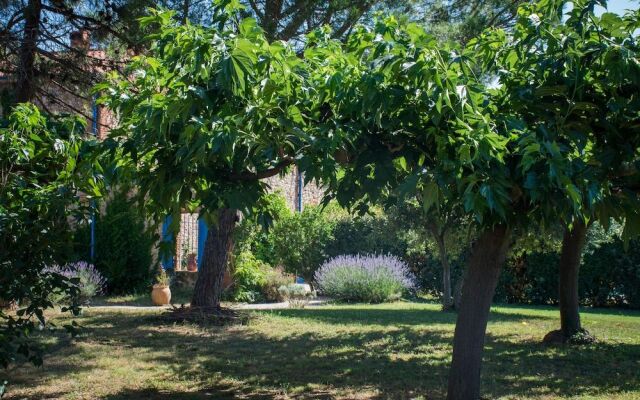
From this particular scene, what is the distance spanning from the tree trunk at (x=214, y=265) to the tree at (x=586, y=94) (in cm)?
716

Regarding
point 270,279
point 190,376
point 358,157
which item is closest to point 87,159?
point 358,157

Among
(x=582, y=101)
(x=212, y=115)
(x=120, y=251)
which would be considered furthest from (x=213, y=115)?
(x=120, y=251)

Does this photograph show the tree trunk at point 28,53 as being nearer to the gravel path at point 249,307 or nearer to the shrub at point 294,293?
the gravel path at point 249,307

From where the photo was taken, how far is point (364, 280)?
1595 cm

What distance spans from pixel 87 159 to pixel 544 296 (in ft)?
46.8

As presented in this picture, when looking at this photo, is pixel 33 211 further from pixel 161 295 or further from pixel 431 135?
pixel 161 295

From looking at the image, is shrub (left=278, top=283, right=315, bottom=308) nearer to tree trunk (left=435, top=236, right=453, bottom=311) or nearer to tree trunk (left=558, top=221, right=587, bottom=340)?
tree trunk (left=435, top=236, right=453, bottom=311)

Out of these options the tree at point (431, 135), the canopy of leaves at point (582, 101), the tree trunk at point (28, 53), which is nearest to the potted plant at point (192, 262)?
the tree trunk at point (28, 53)

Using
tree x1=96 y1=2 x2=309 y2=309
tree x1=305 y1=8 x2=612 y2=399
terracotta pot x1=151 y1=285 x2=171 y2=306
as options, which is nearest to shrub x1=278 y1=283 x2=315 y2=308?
terracotta pot x1=151 y1=285 x2=171 y2=306

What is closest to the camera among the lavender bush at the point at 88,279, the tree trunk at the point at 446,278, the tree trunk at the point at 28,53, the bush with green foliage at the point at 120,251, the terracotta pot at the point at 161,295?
the tree trunk at the point at 28,53

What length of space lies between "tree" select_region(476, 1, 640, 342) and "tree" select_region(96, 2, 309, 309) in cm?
158

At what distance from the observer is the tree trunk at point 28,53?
868 centimetres

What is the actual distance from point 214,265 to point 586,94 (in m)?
7.83

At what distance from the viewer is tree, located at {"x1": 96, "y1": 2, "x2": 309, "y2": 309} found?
160 inches
